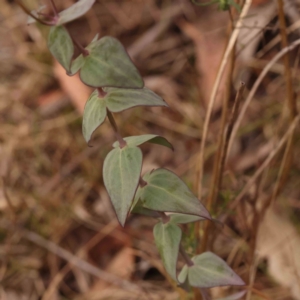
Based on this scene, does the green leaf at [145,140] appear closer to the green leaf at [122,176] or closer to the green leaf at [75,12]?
the green leaf at [122,176]

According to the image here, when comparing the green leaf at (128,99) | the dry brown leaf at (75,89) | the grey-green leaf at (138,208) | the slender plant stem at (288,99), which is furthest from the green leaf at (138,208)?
the dry brown leaf at (75,89)

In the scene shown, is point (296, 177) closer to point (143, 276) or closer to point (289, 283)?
point (289, 283)

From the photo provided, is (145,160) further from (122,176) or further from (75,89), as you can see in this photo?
(122,176)

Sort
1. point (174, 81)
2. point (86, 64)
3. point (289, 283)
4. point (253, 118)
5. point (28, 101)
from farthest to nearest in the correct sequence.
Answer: point (28, 101) < point (174, 81) < point (253, 118) < point (289, 283) < point (86, 64)

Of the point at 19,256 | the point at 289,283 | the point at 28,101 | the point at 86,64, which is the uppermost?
the point at 86,64

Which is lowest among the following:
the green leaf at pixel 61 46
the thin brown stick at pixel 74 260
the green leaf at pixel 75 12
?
the thin brown stick at pixel 74 260

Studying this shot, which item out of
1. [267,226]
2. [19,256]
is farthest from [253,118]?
[19,256]
